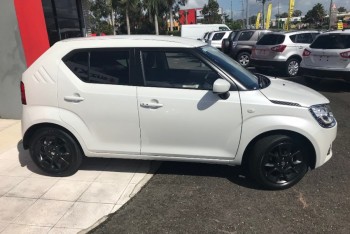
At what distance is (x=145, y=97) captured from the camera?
3961 millimetres

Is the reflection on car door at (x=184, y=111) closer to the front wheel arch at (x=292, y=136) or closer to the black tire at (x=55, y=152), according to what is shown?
the front wheel arch at (x=292, y=136)

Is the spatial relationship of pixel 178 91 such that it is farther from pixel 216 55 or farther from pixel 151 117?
pixel 216 55

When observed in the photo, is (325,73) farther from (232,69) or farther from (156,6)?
(156,6)

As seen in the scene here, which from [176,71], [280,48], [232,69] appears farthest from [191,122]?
[280,48]

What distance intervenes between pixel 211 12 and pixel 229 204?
68744 mm

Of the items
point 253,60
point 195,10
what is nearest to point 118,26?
point 195,10

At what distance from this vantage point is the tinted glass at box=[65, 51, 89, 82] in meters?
4.16

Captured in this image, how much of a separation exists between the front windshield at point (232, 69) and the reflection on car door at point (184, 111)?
153 millimetres

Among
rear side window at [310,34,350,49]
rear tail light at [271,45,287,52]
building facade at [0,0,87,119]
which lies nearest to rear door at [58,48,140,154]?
building facade at [0,0,87,119]

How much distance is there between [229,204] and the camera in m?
3.74

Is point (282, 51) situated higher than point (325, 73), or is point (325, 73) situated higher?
point (282, 51)

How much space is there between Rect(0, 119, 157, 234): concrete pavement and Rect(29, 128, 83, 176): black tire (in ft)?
0.45

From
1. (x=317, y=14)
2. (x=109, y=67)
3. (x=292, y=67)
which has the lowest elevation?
(x=317, y=14)

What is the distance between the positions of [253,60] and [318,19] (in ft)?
201
